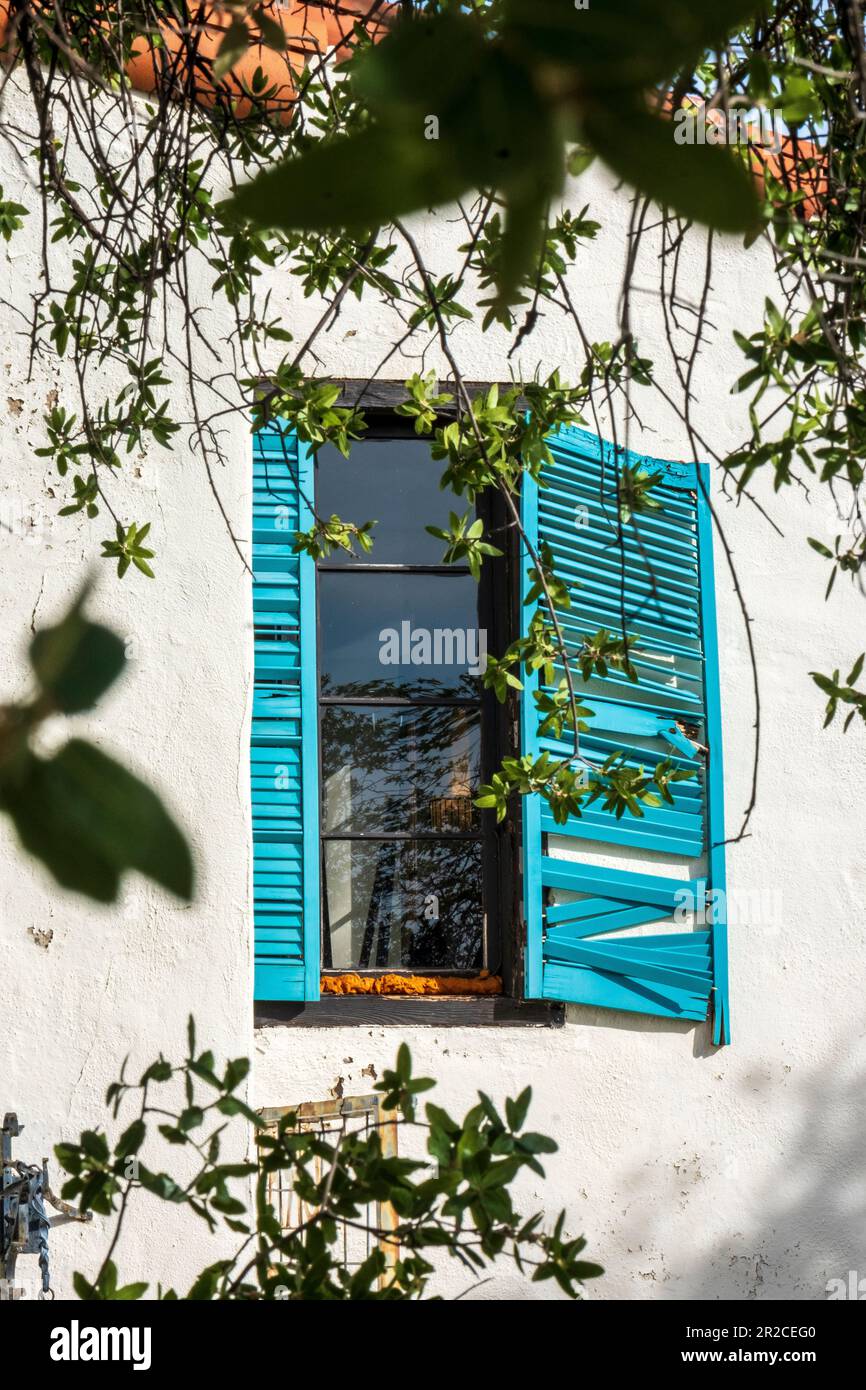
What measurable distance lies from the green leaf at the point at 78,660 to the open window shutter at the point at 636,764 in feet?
8.17

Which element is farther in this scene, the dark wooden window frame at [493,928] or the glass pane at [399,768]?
the glass pane at [399,768]

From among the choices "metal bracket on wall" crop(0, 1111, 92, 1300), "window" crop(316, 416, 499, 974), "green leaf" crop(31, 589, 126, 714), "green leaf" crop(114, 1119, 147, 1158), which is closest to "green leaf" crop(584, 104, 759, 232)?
"green leaf" crop(31, 589, 126, 714)

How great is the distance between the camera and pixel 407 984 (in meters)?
2.84

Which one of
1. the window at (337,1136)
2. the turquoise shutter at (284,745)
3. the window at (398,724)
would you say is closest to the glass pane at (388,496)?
the window at (398,724)

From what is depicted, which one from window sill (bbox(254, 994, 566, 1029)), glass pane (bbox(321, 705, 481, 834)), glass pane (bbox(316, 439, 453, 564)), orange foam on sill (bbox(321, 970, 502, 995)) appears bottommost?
window sill (bbox(254, 994, 566, 1029))

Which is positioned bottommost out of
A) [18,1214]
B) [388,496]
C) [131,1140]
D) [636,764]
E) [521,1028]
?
[18,1214]

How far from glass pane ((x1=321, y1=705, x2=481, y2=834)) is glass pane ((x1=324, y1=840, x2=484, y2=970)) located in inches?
2.1

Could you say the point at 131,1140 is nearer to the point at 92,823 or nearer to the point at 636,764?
the point at 92,823

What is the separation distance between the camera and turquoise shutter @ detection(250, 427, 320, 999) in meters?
2.65

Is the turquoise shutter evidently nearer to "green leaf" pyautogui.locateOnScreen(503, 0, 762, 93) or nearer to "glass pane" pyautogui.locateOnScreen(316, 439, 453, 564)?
"glass pane" pyautogui.locateOnScreen(316, 439, 453, 564)

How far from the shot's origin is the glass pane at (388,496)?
9.81 ft

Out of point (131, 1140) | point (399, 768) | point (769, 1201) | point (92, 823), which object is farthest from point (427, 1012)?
point (92, 823)

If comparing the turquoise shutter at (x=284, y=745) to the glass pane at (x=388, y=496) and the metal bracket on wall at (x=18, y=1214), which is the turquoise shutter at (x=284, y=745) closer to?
the glass pane at (x=388, y=496)

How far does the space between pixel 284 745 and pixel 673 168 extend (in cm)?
254
